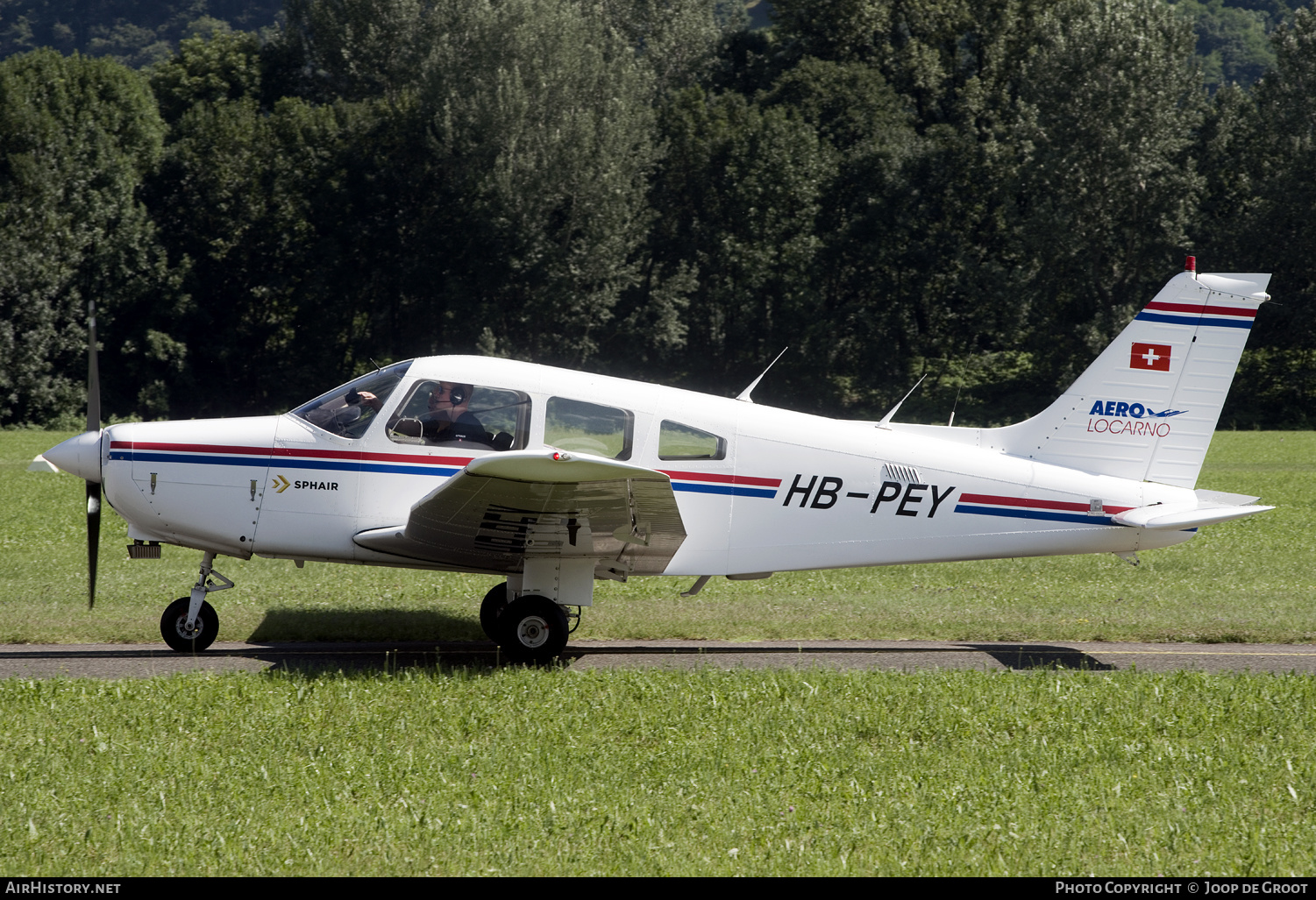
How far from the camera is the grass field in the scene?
17.1 feet

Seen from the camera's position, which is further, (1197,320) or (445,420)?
(1197,320)

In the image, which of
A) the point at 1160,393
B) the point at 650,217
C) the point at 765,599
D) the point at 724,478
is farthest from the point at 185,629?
the point at 650,217

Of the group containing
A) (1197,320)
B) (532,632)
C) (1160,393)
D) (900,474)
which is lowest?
(532,632)

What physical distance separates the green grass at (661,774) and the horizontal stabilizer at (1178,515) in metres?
1.31

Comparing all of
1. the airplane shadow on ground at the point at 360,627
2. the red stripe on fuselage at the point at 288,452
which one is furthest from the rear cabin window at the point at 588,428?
the airplane shadow on ground at the point at 360,627

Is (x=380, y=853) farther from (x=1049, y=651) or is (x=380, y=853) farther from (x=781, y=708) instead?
(x=1049, y=651)

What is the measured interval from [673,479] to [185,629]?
396 cm

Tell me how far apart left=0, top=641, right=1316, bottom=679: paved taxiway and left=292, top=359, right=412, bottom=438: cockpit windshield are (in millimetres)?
1778

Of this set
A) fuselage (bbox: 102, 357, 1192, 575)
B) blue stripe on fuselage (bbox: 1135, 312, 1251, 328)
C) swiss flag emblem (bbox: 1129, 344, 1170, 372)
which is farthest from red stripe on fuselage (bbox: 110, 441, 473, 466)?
blue stripe on fuselage (bbox: 1135, 312, 1251, 328)

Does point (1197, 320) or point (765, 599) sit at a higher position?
point (1197, 320)

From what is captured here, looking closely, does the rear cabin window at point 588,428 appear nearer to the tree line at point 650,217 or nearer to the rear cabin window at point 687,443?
the rear cabin window at point 687,443

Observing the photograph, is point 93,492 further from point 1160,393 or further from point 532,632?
point 1160,393

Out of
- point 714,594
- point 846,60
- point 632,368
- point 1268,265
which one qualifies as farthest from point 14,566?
point 846,60

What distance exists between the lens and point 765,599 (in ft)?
39.7
